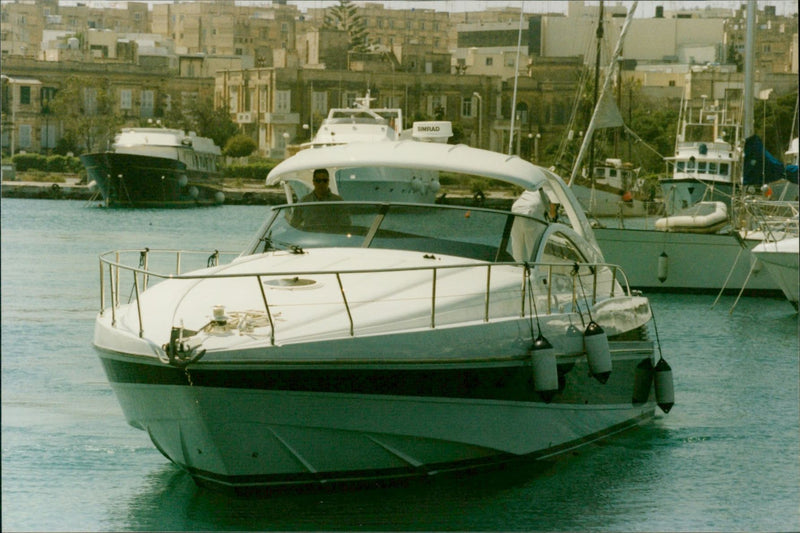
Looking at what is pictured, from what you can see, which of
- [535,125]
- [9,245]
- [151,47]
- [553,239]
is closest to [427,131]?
[553,239]

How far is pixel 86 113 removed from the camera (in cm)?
8962

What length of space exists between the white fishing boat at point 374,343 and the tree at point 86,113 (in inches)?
2890

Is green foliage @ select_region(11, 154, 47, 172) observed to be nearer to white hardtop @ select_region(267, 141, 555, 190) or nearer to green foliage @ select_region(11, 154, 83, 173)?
green foliage @ select_region(11, 154, 83, 173)

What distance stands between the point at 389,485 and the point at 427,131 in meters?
12.6

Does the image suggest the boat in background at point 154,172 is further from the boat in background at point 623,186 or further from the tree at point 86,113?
the boat in background at point 623,186

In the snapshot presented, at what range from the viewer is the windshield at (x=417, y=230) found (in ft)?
29.5

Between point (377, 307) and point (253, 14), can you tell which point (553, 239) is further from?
point (253, 14)

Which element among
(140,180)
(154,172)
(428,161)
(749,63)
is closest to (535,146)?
(154,172)

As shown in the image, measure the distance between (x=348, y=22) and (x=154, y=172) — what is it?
1960 inches

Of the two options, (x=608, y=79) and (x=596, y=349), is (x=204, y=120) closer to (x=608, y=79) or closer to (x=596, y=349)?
(x=608, y=79)

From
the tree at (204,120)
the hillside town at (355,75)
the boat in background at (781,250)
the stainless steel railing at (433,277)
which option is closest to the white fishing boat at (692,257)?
the boat in background at (781,250)

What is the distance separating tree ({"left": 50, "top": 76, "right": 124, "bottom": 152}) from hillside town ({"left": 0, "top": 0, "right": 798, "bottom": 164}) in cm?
14

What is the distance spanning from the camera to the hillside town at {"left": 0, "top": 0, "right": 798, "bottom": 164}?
8931 cm

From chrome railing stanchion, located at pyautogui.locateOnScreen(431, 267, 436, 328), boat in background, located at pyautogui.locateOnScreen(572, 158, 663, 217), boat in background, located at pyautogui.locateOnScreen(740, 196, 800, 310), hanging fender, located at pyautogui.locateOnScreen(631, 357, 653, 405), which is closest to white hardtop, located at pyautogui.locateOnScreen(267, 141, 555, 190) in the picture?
chrome railing stanchion, located at pyautogui.locateOnScreen(431, 267, 436, 328)
